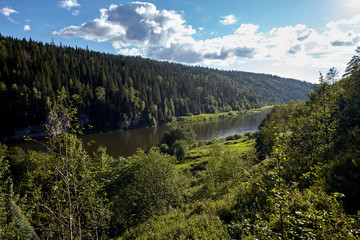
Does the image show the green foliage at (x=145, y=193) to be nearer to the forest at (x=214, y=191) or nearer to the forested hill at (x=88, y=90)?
the forest at (x=214, y=191)

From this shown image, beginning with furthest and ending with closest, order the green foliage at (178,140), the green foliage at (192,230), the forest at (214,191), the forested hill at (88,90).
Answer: the forested hill at (88,90)
the green foliage at (178,140)
the green foliage at (192,230)
the forest at (214,191)

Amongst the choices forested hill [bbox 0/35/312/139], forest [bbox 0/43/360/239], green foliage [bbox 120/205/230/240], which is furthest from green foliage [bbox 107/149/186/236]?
forested hill [bbox 0/35/312/139]

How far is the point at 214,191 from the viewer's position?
63.5 ft

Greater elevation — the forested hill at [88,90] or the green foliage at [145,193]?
the forested hill at [88,90]

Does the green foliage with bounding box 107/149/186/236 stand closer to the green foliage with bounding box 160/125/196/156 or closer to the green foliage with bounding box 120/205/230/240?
the green foliage with bounding box 120/205/230/240

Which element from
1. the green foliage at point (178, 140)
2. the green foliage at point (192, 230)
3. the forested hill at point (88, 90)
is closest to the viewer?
the green foliage at point (192, 230)

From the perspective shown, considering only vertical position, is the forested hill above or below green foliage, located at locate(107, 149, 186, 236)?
above

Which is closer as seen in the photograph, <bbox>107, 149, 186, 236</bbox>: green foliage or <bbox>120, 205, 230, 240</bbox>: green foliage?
<bbox>120, 205, 230, 240</bbox>: green foliage

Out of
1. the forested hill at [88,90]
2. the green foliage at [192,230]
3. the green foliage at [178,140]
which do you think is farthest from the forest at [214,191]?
the forested hill at [88,90]

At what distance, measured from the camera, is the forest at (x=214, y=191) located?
5.91 metres

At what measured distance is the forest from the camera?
5910 mm

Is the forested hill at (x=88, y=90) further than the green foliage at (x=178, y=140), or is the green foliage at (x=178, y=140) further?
the forested hill at (x=88, y=90)

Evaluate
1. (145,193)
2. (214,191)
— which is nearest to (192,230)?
(214,191)

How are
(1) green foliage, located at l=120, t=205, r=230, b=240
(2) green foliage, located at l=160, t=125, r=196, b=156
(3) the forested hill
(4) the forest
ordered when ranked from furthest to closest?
(3) the forested hill, (2) green foliage, located at l=160, t=125, r=196, b=156, (1) green foliage, located at l=120, t=205, r=230, b=240, (4) the forest
